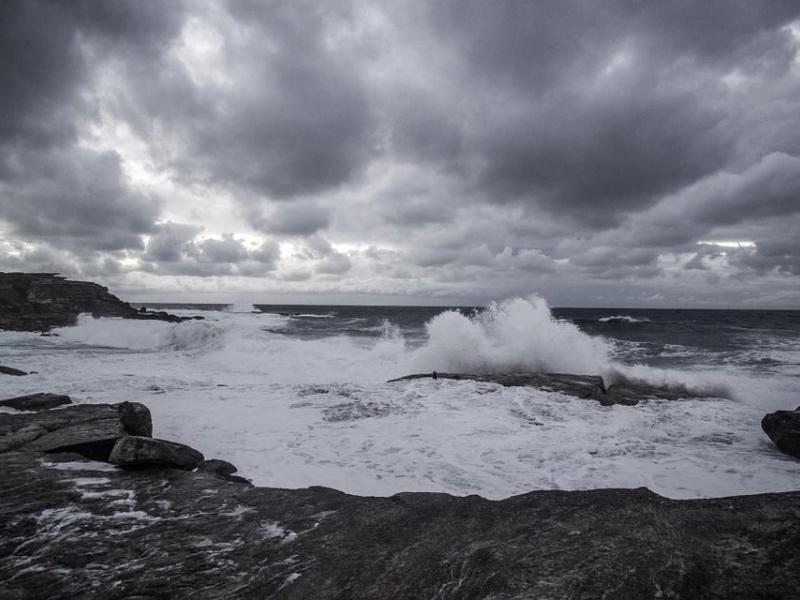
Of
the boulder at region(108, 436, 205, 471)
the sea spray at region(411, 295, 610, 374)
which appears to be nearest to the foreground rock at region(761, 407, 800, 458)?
the sea spray at region(411, 295, 610, 374)

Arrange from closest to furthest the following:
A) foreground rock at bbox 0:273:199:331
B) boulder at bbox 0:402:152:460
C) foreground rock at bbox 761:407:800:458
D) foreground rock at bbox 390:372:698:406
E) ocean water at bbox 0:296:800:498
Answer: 1. boulder at bbox 0:402:152:460
2. ocean water at bbox 0:296:800:498
3. foreground rock at bbox 761:407:800:458
4. foreground rock at bbox 390:372:698:406
5. foreground rock at bbox 0:273:199:331

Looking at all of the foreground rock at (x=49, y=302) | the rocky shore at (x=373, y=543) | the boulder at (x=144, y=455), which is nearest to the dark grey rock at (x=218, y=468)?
the boulder at (x=144, y=455)

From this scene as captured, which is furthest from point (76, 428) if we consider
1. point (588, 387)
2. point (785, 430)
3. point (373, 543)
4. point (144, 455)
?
point (785, 430)

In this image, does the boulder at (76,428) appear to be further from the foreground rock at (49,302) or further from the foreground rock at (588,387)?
the foreground rock at (49,302)

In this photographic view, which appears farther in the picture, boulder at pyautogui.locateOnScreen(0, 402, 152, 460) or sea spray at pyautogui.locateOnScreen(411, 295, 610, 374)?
sea spray at pyautogui.locateOnScreen(411, 295, 610, 374)

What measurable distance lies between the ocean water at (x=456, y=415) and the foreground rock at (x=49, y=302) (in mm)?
19503

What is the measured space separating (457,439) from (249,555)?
4685 mm

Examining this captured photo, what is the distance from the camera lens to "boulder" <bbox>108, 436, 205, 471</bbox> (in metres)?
4.91

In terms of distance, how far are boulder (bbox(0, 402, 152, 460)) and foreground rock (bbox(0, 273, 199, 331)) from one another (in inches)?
1307

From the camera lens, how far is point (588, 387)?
432 inches

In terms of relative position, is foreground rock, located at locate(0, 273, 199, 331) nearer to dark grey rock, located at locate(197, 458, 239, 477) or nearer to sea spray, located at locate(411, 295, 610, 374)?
sea spray, located at locate(411, 295, 610, 374)

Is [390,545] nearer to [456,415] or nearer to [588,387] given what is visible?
[456,415]

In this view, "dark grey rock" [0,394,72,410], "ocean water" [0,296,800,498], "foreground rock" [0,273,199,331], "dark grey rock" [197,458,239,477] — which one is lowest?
"ocean water" [0,296,800,498]

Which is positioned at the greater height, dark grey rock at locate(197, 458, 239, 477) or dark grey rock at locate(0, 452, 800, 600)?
dark grey rock at locate(0, 452, 800, 600)
